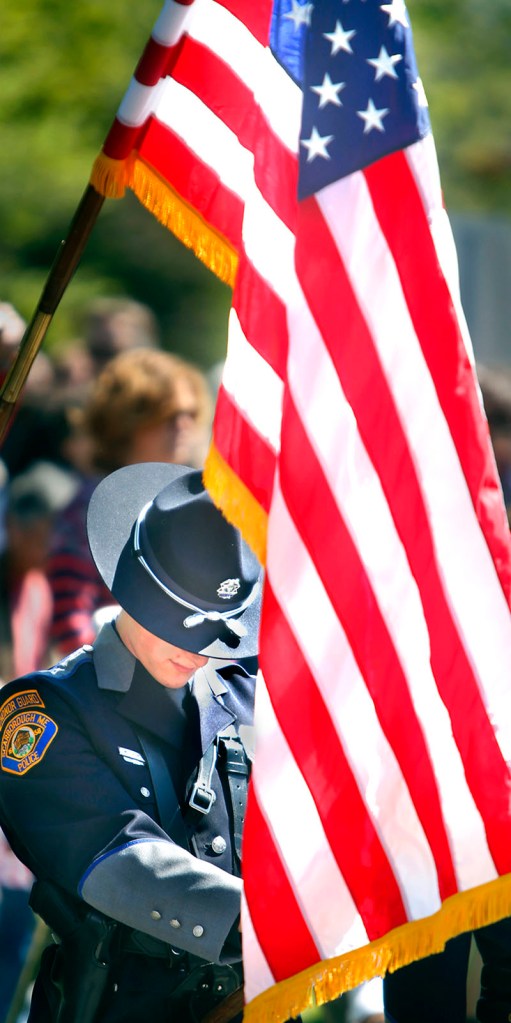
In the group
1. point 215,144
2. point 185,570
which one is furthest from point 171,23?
point 185,570

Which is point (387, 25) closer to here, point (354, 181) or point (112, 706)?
point (354, 181)

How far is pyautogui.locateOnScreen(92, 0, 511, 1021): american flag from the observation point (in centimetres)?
305

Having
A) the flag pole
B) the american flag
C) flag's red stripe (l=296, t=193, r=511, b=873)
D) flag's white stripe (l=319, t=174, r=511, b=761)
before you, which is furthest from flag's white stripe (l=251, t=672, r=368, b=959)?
the flag pole

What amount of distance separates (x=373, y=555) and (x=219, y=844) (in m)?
0.81

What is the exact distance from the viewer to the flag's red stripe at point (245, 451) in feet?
10.3

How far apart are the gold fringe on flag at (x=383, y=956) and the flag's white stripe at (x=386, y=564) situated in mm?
47

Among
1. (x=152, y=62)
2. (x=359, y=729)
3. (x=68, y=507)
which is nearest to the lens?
(x=359, y=729)

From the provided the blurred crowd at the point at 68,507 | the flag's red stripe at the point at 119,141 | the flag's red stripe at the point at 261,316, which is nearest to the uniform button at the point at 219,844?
the flag's red stripe at the point at 261,316

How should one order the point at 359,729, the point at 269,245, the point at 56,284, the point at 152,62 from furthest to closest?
the point at 56,284 < the point at 152,62 < the point at 269,245 < the point at 359,729

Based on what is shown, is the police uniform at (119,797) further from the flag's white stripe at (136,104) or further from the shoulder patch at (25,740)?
the flag's white stripe at (136,104)

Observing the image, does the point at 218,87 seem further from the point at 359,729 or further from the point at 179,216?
the point at 359,729

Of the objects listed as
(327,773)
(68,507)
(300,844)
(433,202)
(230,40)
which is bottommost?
(68,507)

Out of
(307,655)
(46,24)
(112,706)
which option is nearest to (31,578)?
(112,706)

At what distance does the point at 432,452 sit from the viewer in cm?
311
